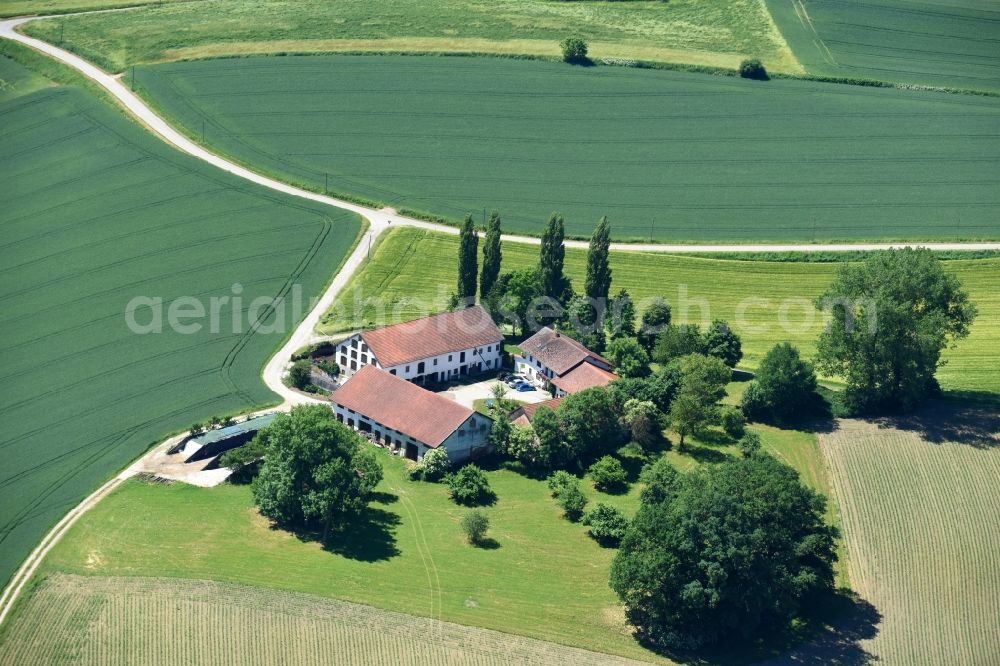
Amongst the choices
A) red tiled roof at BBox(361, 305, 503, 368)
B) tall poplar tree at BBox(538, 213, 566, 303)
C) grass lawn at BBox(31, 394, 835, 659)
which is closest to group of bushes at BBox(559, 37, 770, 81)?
tall poplar tree at BBox(538, 213, 566, 303)

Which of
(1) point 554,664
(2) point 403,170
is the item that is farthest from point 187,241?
(1) point 554,664

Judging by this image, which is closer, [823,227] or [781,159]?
[823,227]

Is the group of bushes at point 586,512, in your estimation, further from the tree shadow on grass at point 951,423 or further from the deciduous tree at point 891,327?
the tree shadow on grass at point 951,423

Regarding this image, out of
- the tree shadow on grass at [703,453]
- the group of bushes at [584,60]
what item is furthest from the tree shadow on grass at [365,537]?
the group of bushes at [584,60]

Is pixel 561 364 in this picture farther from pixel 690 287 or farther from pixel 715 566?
pixel 715 566

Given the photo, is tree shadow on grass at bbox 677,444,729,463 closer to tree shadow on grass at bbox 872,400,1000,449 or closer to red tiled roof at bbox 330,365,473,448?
tree shadow on grass at bbox 872,400,1000,449

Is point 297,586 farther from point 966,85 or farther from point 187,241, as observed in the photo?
point 966,85
